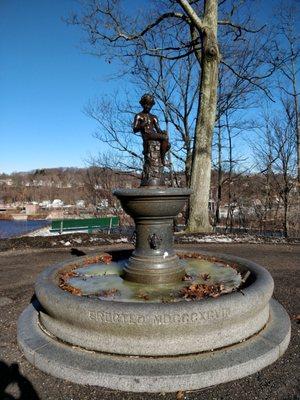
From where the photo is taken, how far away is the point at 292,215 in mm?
21250

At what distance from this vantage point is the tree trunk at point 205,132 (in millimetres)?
12000

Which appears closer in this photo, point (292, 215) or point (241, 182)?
point (292, 215)

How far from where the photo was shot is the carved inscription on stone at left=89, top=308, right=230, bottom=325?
10.7 ft

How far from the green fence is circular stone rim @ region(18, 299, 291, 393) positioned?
1272 centimetres

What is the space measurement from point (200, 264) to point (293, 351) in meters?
2.31

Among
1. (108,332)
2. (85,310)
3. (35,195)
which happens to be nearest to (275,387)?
(108,332)

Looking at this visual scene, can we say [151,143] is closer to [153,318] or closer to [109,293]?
[109,293]

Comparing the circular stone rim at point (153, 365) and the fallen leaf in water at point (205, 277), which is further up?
the fallen leaf in water at point (205, 277)

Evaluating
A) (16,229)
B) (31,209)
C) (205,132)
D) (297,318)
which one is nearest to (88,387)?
(297,318)

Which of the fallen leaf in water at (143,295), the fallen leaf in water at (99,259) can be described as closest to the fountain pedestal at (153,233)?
the fallen leaf in water at (143,295)

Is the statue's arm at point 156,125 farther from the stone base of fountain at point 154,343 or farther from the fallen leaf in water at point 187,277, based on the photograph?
the stone base of fountain at point 154,343

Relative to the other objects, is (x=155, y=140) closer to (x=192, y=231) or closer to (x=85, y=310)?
(x=85, y=310)

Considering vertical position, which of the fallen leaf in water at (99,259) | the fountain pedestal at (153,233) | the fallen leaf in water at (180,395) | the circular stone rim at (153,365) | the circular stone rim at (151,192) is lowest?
the fallen leaf in water at (180,395)

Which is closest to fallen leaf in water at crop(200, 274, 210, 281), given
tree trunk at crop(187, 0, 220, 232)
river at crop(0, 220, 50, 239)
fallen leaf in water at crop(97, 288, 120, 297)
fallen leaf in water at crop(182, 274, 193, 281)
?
fallen leaf in water at crop(182, 274, 193, 281)
